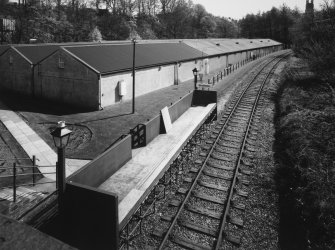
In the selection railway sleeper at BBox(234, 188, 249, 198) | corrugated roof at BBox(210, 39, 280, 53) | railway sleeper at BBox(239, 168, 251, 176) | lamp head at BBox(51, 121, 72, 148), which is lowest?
railway sleeper at BBox(234, 188, 249, 198)

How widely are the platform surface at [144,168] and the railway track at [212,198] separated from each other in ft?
3.57

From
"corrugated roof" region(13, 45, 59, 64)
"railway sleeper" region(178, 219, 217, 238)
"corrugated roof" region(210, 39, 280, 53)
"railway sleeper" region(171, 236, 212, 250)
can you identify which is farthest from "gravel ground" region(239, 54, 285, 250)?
"corrugated roof" region(210, 39, 280, 53)

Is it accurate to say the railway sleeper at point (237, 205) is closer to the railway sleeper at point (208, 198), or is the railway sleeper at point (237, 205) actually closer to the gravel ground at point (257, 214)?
the gravel ground at point (257, 214)

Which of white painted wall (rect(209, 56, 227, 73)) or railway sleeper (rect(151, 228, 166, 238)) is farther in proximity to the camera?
white painted wall (rect(209, 56, 227, 73))

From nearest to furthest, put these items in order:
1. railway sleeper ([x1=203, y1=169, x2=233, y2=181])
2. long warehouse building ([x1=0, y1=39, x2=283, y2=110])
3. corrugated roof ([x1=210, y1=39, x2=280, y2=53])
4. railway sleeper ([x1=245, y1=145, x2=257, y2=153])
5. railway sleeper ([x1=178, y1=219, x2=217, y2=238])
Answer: railway sleeper ([x1=178, y1=219, x2=217, y2=238])
railway sleeper ([x1=203, y1=169, x2=233, y2=181])
railway sleeper ([x1=245, y1=145, x2=257, y2=153])
long warehouse building ([x1=0, y1=39, x2=283, y2=110])
corrugated roof ([x1=210, y1=39, x2=280, y2=53])

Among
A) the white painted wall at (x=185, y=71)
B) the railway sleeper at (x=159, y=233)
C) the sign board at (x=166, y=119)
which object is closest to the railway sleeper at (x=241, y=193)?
the railway sleeper at (x=159, y=233)

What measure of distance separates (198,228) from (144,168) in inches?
157

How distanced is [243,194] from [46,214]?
711 cm

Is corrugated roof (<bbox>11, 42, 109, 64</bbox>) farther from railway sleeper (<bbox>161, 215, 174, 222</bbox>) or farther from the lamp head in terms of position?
railway sleeper (<bbox>161, 215, 174, 222</bbox>)

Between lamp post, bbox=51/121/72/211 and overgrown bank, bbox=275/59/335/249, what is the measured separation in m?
6.84

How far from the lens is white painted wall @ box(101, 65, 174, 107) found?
24.7m

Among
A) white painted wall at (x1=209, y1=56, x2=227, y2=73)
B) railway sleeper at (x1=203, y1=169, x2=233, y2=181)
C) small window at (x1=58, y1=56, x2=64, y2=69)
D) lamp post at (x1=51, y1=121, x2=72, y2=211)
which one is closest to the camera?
lamp post at (x1=51, y1=121, x2=72, y2=211)

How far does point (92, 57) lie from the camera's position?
2633cm

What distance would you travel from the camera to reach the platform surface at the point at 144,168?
10248 millimetres
